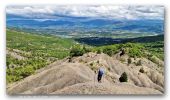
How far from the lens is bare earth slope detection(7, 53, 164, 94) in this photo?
11148mm

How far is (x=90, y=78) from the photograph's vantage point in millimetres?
11289

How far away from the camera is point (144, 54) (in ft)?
37.4

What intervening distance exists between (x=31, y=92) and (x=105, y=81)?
129cm

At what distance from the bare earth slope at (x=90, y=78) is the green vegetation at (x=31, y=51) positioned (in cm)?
12

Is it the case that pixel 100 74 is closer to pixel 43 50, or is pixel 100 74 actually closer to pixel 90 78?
pixel 90 78

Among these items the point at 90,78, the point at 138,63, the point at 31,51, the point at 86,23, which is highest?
the point at 86,23

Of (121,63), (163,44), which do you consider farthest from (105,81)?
(163,44)

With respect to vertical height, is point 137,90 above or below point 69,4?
below

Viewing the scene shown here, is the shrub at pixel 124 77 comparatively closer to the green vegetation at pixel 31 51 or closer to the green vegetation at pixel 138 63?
the green vegetation at pixel 138 63

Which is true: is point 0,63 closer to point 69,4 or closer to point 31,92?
point 31,92

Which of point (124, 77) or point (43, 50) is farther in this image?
point (43, 50)

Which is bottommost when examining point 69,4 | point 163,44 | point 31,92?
point 31,92

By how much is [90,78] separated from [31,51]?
113 centimetres

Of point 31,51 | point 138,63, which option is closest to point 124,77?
point 138,63
